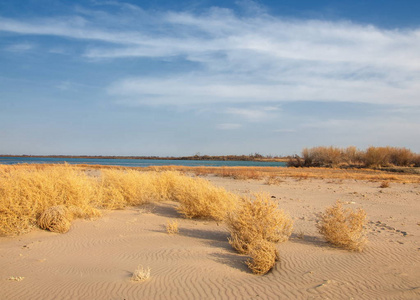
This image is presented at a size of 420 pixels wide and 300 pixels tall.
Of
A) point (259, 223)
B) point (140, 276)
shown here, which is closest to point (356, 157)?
point (259, 223)

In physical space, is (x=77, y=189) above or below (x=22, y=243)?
above

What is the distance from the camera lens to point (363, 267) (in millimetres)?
5371

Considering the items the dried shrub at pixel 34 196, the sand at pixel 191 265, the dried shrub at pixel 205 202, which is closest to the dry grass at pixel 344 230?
the sand at pixel 191 265

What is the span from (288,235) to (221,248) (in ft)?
5.22

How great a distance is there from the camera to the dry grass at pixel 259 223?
6.49 meters

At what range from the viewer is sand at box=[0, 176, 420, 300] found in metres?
4.44

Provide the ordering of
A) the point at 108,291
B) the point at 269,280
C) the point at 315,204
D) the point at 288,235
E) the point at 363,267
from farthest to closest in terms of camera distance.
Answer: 1. the point at 315,204
2. the point at 288,235
3. the point at 363,267
4. the point at 269,280
5. the point at 108,291

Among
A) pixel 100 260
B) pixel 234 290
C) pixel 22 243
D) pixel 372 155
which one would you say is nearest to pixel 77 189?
pixel 22 243

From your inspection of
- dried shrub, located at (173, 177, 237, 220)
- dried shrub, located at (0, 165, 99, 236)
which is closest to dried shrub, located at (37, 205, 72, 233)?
dried shrub, located at (0, 165, 99, 236)

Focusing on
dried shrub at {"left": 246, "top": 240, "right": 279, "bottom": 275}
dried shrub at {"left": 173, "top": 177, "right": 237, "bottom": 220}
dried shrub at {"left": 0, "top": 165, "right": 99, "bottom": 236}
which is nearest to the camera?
dried shrub at {"left": 246, "top": 240, "right": 279, "bottom": 275}

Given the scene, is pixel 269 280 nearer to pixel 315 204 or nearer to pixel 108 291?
pixel 108 291

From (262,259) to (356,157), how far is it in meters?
45.5

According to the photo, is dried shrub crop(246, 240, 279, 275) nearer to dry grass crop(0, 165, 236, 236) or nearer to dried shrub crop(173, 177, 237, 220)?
dry grass crop(0, 165, 236, 236)

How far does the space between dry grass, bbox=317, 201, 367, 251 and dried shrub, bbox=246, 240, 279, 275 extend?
1694 millimetres
